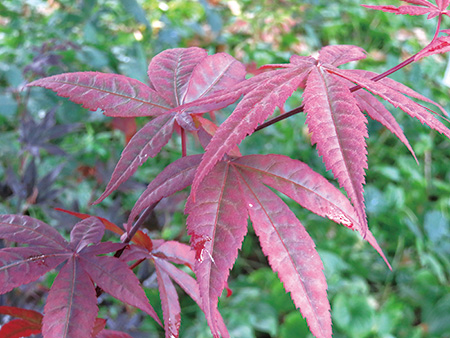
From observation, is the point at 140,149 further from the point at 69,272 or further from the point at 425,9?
the point at 425,9

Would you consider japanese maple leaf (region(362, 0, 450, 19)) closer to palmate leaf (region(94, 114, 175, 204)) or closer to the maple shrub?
the maple shrub

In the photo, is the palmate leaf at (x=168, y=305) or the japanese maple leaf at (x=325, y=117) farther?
the palmate leaf at (x=168, y=305)

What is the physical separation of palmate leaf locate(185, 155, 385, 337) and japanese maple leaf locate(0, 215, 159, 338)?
10cm

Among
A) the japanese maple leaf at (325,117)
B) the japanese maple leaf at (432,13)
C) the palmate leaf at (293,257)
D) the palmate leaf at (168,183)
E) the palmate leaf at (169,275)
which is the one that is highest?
the japanese maple leaf at (432,13)

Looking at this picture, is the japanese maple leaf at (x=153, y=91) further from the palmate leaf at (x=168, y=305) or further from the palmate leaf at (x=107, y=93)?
the palmate leaf at (x=168, y=305)

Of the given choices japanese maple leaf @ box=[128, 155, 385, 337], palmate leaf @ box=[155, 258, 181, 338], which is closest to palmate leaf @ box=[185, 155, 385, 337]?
japanese maple leaf @ box=[128, 155, 385, 337]

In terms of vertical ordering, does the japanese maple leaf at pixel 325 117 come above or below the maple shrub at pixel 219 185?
above

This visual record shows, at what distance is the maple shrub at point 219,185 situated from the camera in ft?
1.05

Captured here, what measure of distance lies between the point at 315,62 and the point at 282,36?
68.7 inches

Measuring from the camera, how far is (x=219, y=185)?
14.6 inches

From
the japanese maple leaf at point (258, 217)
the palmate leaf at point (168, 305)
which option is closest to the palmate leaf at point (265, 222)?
the japanese maple leaf at point (258, 217)

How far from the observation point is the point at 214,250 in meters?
0.33

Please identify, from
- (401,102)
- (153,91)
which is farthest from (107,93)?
(401,102)

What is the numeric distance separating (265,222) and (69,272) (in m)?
0.20
